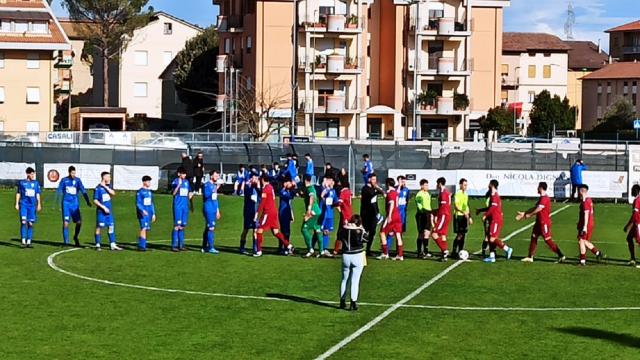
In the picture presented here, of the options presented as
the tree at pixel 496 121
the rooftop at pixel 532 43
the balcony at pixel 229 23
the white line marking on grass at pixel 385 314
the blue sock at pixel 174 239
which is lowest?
the white line marking on grass at pixel 385 314

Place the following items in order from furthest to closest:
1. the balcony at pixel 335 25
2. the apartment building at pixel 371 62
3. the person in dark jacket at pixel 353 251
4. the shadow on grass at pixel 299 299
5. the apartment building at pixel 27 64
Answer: the apartment building at pixel 27 64, the apartment building at pixel 371 62, the balcony at pixel 335 25, the shadow on grass at pixel 299 299, the person in dark jacket at pixel 353 251

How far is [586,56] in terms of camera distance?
152250 millimetres

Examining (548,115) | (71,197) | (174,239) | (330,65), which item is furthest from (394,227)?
(548,115)

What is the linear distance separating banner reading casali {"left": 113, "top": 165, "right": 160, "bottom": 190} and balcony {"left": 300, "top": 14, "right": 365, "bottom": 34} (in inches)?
1140

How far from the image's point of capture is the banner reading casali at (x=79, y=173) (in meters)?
51.3

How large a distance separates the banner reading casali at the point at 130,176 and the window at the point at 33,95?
32.3 metres

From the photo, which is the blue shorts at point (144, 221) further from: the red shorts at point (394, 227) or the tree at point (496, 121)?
the tree at point (496, 121)

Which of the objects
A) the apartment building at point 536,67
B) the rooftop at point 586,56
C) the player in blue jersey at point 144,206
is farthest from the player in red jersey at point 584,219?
the rooftop at point 586,56

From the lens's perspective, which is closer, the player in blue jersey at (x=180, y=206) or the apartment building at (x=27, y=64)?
the player in blue jersey at (x=180, y=206)

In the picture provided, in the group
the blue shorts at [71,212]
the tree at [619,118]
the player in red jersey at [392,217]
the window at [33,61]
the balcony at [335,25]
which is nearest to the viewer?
the player in red jersey at [392,217]

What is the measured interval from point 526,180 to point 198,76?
54059 mm

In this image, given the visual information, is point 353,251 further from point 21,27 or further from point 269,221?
point 21,27

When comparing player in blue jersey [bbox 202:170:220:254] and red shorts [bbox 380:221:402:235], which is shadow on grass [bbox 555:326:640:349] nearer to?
red shorts [bbox 380:221:402:235]

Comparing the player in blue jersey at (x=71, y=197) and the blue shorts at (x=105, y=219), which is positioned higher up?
the player in blue jersey at (x=71, y=197)
